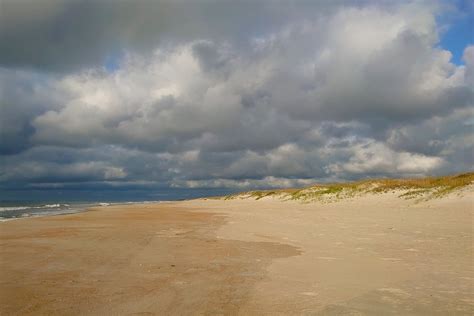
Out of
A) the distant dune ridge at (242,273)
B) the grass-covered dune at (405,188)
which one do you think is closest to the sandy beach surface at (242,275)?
the distant dune ridge at (242,273)

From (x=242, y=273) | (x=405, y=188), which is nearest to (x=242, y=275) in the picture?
(x=242, y=273)

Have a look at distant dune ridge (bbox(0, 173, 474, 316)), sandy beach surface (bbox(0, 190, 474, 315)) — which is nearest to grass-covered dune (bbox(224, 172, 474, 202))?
distant dune ridge (bbox(0, 173, 474, 316))

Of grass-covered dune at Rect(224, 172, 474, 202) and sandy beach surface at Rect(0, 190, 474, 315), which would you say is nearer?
sandy beach surface at Rect(0, 190, 474, 315)

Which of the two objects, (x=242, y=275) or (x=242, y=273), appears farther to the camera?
(x=242, y=273)

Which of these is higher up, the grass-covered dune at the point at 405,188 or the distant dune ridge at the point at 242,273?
the grass-covered dune at the point at 405,188

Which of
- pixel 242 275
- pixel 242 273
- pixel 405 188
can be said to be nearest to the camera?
pixel 242 275

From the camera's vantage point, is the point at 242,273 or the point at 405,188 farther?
the point at 405,188

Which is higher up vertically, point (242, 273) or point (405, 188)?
point (405, 188)

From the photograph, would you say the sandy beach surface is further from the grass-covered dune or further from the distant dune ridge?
the grass-covered dune

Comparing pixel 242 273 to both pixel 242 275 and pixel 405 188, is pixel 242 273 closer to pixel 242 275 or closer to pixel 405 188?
pixel 242 275

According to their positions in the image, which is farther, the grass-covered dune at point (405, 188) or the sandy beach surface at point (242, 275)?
the grass-covered dune at point (405, 188)

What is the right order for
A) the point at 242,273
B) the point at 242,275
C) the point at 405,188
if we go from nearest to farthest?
the point at 242,275, the point at 242,273, the point at 405,188

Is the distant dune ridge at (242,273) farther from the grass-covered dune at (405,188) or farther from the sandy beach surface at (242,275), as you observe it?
the grass-covered dune at (405,188)

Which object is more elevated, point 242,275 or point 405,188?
point 405,188
